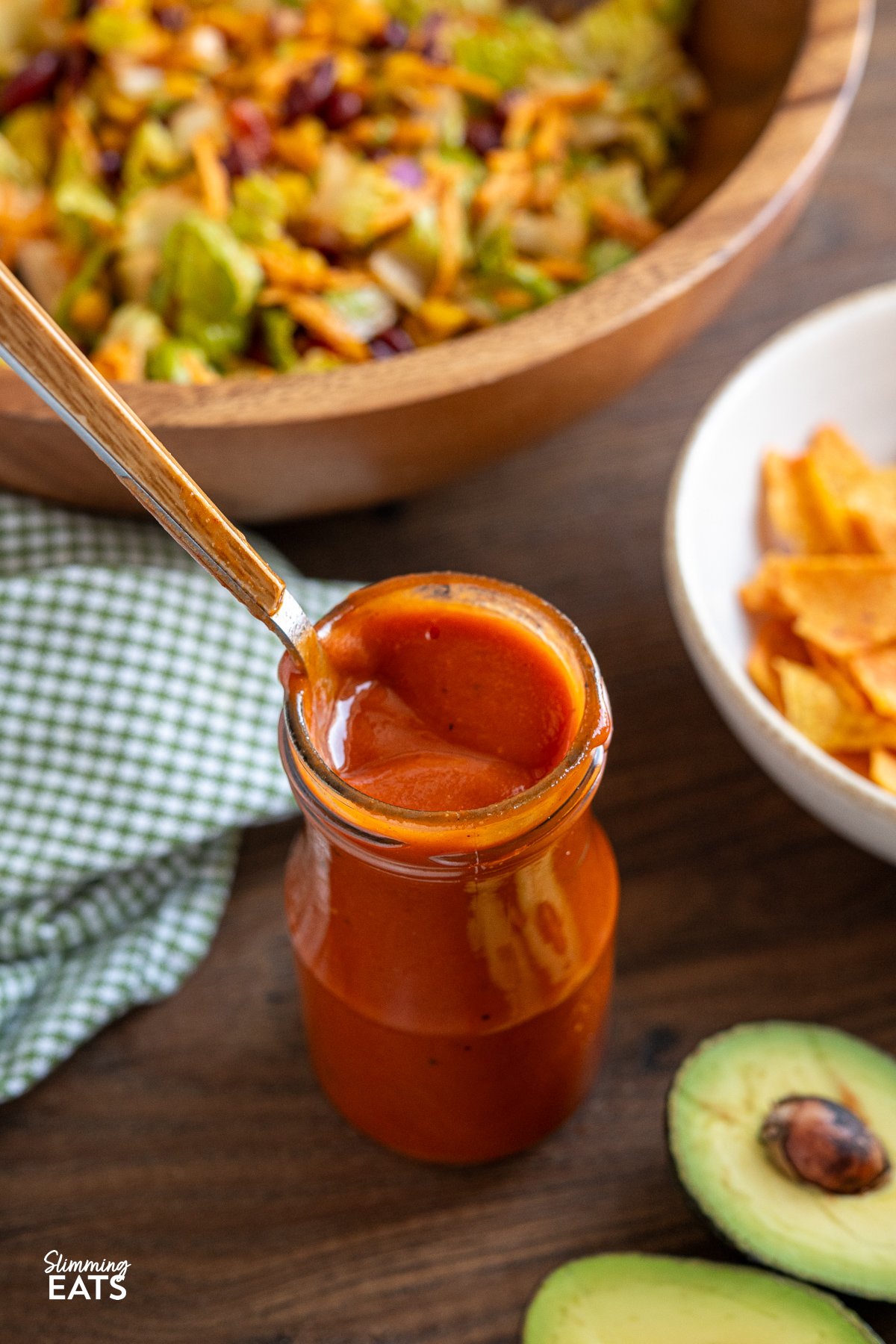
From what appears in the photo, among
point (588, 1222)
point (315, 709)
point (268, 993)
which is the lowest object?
point (588, 1222)

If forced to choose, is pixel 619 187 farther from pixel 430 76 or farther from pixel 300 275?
pixel 300 275

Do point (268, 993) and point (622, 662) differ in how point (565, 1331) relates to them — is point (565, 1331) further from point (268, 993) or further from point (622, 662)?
point (622, 662)

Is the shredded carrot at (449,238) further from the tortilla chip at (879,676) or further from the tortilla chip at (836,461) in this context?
the tortilla chip at (879,676)

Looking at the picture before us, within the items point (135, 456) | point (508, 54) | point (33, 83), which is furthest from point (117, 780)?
point (508, 54)

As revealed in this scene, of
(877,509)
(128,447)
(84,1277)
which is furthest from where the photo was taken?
(877,509)

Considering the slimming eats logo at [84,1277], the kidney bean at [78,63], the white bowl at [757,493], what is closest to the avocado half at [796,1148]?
the white bowl at [757,493]

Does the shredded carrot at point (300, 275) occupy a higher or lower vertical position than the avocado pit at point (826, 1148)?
higher

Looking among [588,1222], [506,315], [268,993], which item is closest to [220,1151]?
[268,993]
